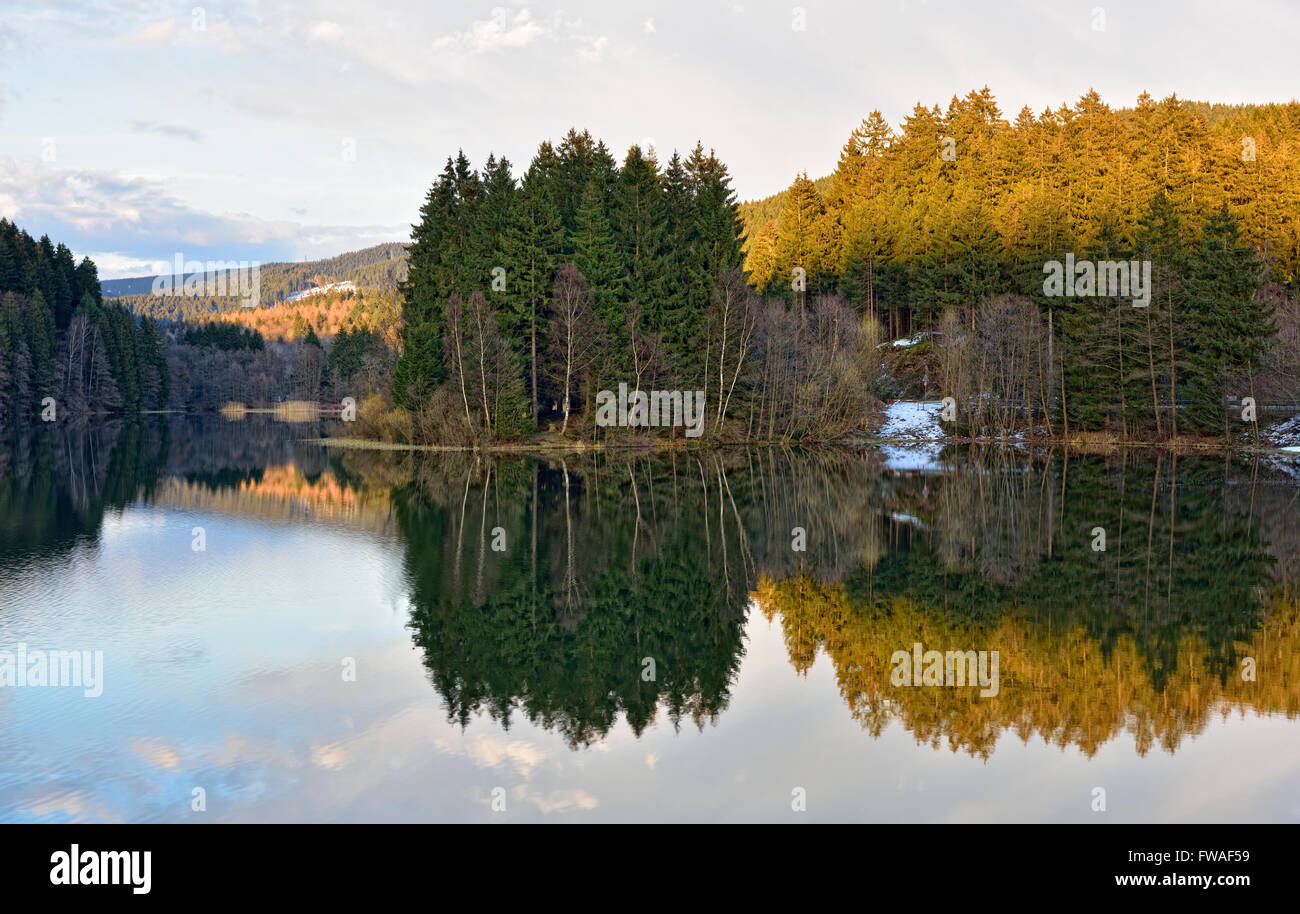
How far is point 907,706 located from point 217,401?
6526 inches

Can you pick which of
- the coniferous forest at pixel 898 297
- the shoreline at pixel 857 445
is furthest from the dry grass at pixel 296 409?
the coniferous forest at pixel 898 297

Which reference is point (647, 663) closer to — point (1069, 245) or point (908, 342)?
point (1069, 245)

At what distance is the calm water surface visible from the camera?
9156 millimetres

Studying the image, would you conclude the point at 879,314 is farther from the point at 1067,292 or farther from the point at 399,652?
the point at 399,652

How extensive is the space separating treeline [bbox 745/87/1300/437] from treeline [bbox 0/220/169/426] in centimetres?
7757

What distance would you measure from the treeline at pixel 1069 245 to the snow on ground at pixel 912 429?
3.85 meters

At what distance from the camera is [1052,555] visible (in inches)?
846

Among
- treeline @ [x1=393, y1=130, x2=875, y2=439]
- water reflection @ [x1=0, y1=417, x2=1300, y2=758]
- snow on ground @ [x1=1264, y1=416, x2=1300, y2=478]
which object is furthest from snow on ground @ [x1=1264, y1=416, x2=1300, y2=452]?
treeline @ [x1=393, y1=130, x2=875, y2=439]

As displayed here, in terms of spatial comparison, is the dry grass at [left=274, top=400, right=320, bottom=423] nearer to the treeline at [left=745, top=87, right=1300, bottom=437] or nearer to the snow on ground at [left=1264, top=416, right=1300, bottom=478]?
the treeline at [left=745, top=87, right=1300, bottom=437]

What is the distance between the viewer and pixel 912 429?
241 feet

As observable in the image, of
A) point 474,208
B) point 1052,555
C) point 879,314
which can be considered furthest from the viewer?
point 879,314

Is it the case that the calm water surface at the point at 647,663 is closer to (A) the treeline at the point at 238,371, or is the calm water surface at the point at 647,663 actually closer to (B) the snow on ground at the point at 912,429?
(B) the snow on ground at the point at 912,429

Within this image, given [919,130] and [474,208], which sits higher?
[919,130]
